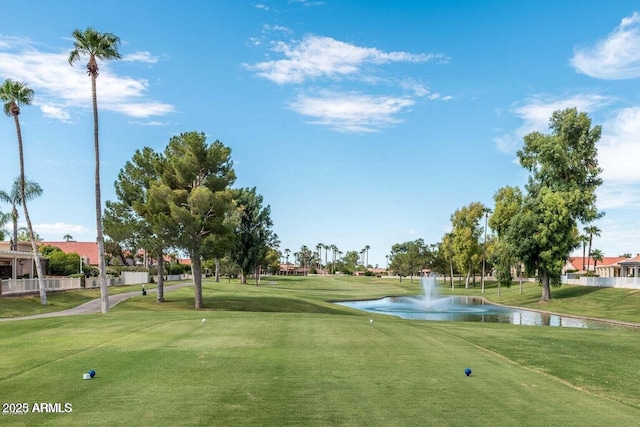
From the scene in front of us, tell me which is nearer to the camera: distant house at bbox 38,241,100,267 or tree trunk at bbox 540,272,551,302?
tree trunk at bbox 540,272,551,302

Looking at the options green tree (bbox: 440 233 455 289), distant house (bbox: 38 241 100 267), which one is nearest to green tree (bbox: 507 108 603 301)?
green tree (bbox: 440 233 455 289)

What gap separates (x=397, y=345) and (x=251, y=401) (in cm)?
994

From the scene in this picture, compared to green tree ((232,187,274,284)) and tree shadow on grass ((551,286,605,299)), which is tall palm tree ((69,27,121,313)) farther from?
tree shadow on grass ((551,286,605,299))

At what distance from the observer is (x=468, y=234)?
11081cm

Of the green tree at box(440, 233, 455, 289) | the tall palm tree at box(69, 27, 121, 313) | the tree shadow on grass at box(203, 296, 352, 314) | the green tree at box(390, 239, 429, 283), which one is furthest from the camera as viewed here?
the green tree at box(390, 239, 429, 283)

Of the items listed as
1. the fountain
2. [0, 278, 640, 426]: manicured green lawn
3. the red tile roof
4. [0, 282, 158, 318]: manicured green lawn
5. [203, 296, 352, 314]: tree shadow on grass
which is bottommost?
the fountain

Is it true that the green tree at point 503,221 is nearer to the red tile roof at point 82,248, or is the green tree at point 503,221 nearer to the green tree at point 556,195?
the green tree at point 556,195

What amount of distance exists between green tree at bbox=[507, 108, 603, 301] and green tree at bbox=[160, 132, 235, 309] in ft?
132

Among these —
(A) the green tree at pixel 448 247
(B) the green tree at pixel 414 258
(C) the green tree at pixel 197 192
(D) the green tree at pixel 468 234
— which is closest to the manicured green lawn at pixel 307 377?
(C) the green tree at pixel 197 192

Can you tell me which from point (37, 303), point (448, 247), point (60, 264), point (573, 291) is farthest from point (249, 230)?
point (448, 247)

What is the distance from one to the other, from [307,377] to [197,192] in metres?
32.5

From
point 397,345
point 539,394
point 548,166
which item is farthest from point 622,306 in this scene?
point 539,394

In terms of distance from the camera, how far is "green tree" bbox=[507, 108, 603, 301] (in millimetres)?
67812

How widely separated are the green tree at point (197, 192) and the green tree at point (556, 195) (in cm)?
4016
